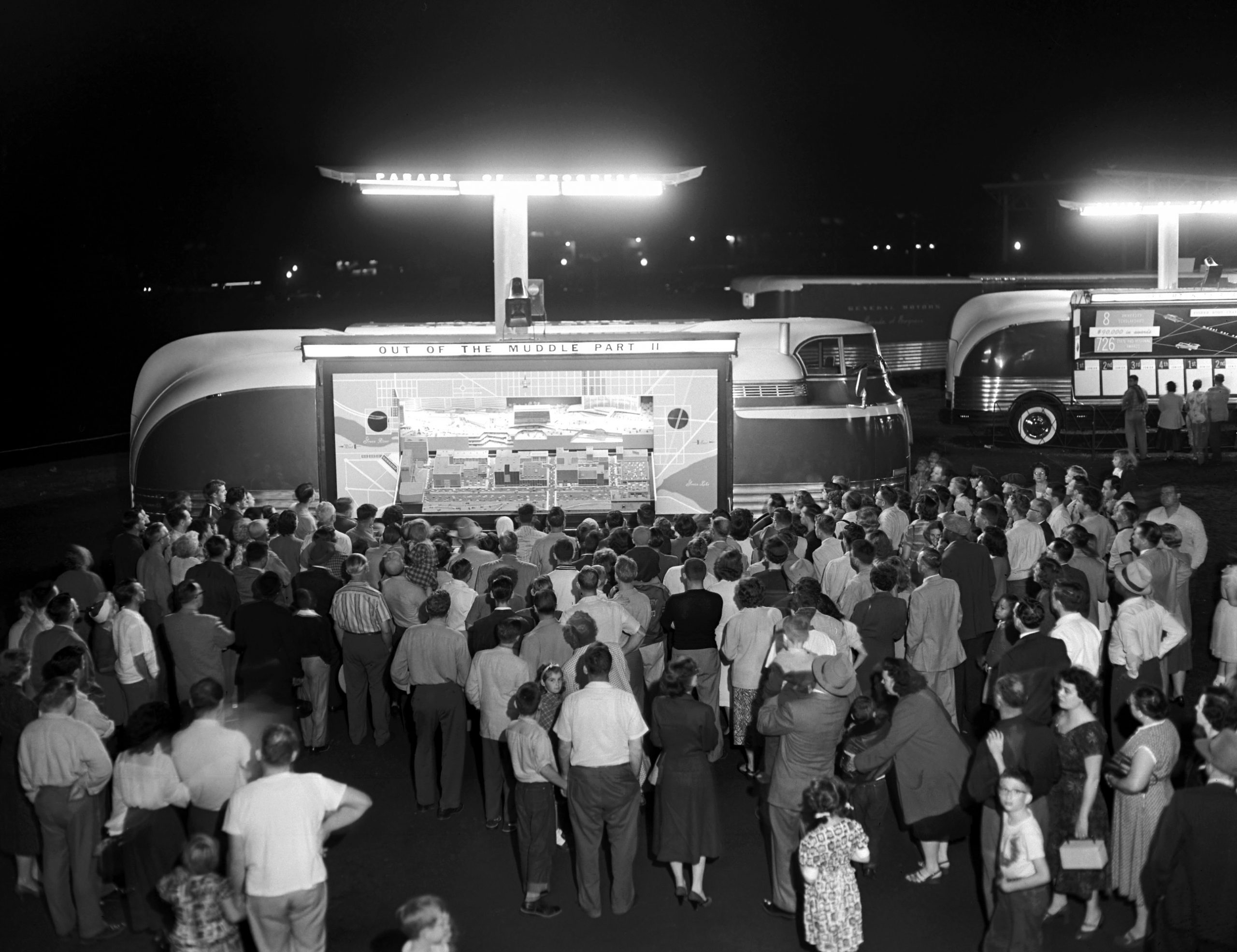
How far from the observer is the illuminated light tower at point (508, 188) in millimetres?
13719

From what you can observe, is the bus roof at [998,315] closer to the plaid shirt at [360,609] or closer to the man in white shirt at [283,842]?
the plaid shirt at [360,609]

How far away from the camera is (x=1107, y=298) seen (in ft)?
75.7

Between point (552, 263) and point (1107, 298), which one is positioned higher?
point (552, 263)

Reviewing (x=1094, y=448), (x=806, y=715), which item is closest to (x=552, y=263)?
(x=1094, y=448)

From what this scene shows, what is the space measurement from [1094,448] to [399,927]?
19968 mm

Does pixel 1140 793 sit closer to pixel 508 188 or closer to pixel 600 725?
pixel 600 725

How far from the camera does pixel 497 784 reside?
27.6 feet

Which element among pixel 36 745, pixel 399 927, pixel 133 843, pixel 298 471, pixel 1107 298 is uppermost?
pixel 1107 298

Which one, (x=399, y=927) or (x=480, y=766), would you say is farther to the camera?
(x=480, y=766)

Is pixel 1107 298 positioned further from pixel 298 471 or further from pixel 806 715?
pixel 806 715

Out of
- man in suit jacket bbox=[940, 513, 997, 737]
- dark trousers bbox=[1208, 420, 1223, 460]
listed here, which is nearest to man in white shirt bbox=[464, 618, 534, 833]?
man in suit jacket bbox=[940, 513, 997, 737]

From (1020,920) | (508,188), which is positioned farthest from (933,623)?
(508,188)

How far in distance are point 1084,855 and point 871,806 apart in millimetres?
1294

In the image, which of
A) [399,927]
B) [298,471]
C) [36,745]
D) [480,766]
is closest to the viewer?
[36,745]
